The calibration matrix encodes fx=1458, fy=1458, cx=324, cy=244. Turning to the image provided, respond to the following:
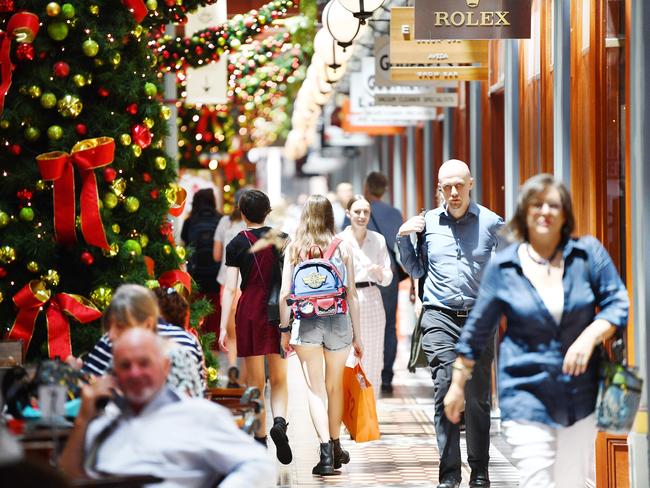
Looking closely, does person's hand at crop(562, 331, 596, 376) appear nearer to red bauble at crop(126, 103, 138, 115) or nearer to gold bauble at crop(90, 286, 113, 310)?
gold bauble at crop(90, 286, 113, 310)

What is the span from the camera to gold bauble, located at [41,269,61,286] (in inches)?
346

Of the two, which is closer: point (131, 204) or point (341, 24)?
point (131, 204)

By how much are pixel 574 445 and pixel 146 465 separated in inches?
83.5

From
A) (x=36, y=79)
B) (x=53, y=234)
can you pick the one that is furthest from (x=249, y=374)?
(x=36, y=79)

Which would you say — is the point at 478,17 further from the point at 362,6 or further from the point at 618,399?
the point at 618,399

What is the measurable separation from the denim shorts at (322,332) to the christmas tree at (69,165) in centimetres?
103

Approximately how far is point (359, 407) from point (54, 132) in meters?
2.76

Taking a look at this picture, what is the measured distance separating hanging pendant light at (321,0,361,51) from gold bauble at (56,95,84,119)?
492 centimetres

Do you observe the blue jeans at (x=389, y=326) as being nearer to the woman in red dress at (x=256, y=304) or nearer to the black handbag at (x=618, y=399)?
the woman in red dress at (x=256, y=304)

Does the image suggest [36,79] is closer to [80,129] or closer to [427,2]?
[80,129]

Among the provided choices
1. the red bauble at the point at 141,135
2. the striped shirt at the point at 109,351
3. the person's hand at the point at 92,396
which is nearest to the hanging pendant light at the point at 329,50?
the red bauble at the point at 141,135

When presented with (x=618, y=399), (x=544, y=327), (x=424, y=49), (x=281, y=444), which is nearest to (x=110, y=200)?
(x=281, y=444)

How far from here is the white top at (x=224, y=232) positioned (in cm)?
1438

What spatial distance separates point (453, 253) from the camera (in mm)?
8602
